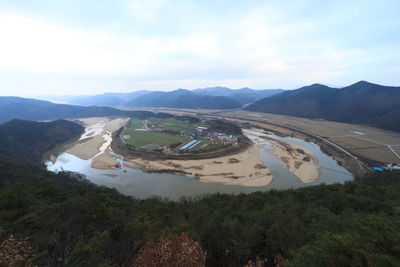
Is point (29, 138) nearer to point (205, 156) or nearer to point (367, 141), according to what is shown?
point (205, 156)

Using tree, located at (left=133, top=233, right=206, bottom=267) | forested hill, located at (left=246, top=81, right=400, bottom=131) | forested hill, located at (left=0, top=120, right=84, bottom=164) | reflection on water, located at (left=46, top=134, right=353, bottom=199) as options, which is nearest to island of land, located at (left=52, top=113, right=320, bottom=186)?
reflection on water, located at (left=46, top=134, right=353, bottom=199)

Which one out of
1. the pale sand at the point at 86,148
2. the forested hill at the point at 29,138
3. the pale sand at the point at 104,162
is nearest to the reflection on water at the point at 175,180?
the pale sand at the point at 104,162

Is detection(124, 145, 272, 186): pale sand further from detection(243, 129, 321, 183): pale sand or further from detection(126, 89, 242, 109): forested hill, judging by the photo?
detection(126, 89, 242, 109): forested hill

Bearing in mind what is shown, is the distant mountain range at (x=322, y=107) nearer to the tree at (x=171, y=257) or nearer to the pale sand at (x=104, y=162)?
the pale sand at (x=104, y=162)

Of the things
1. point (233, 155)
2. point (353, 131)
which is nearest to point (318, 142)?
point (353, 131)

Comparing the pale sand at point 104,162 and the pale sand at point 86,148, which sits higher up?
the pale sand at point 86,148

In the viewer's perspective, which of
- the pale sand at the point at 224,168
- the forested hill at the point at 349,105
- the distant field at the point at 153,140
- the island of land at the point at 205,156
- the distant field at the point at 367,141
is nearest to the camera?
the pale sand at the point at 224,168

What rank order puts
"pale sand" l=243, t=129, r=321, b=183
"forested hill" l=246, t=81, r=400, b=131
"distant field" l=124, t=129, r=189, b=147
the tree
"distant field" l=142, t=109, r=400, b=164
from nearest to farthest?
1. the tree
2. "pale sand" l=243, t=129, r=321, b=183
3. "distant field" l=142, t=109, r=400, b=164
4. "distant field" l=124, t=129, r=189, b=147
5. "forested hill" l=246, t=81, r=400, b=131
